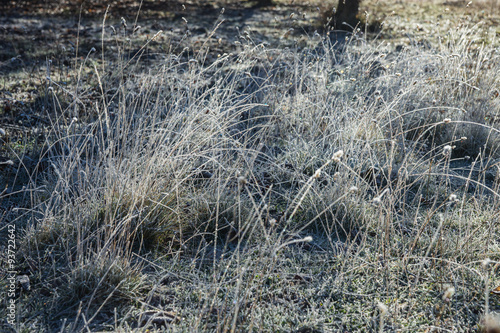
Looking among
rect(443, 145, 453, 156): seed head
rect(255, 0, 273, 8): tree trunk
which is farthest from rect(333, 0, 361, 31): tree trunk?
rect(443, 145, 453, 156): seed head

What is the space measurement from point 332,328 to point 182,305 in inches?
32.5

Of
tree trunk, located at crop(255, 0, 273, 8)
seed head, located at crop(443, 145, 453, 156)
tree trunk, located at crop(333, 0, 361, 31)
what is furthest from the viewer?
tree trunk, located at crop(255, 0, 273, 8)

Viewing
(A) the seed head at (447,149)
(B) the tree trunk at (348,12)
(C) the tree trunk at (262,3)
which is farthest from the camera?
(C) the tree trunk at (262,3)

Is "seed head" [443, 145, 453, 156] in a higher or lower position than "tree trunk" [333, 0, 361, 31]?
lower

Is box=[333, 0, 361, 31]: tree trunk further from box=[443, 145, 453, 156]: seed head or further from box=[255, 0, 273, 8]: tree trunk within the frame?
box=[443, 145, 453, 156]: seed head

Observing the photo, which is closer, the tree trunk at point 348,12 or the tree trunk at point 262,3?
the tree trunk at point 348,12

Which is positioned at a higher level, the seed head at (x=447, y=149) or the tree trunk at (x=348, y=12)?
the tree trunk at (x=348, y=12)

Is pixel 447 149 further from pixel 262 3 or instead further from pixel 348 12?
pixel 262 3

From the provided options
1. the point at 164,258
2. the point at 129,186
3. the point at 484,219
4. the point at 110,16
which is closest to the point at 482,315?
the point at 484,219

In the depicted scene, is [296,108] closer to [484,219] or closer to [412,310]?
[484,219]

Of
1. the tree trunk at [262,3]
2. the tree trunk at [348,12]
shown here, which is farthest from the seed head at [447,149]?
the tree trunk at [262,3]

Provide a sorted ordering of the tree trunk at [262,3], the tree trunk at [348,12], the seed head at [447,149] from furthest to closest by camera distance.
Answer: the tree trunk at [262,3]
the tree trunk at [348,12]
the seed head at [447,149]

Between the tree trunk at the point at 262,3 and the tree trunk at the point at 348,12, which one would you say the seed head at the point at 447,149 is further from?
the tree trunk at the point at 262,3

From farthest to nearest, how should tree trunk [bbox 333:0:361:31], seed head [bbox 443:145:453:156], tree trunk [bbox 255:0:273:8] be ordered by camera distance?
1. tree trunk [bbox 255:0:273:8]
2. tree trunk [bbox 333:0:361:31]
3. seed head [bbox 443:145:453:156]
